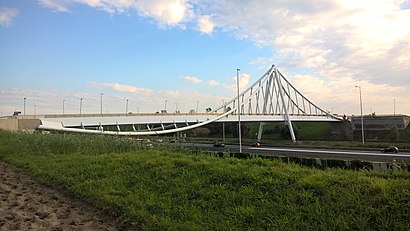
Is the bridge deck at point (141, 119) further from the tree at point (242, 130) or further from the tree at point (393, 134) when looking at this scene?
the tree at point (393, 134)

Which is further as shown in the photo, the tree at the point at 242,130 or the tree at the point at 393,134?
the tree at the point at 242,130

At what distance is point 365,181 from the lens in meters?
5.62

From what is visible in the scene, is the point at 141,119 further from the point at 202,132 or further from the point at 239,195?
the point at 239,195

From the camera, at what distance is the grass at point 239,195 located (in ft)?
15.5

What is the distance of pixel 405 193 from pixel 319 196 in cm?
115

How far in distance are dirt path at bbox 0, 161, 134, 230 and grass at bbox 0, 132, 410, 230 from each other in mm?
298

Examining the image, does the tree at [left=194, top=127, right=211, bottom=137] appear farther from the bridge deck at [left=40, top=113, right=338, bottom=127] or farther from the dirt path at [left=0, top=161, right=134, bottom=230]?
the dirt path at [left=0, top=161, right=134, bottom=230]

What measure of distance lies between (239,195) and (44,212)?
3493 mm

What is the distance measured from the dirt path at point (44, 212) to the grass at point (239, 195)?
298 mm

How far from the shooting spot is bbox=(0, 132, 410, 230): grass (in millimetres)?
4727

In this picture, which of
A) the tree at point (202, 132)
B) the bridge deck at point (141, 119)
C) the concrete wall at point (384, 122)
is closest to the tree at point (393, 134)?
the concrete wall at point (384, 122)

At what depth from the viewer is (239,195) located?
19.5ft

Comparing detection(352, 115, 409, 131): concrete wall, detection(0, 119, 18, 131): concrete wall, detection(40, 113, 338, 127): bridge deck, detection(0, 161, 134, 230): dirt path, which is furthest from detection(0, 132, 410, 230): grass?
detection(352, 115, 409, 131): concrete wall

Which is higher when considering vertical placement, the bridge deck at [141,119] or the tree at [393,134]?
the bridge deck at [141,119]
